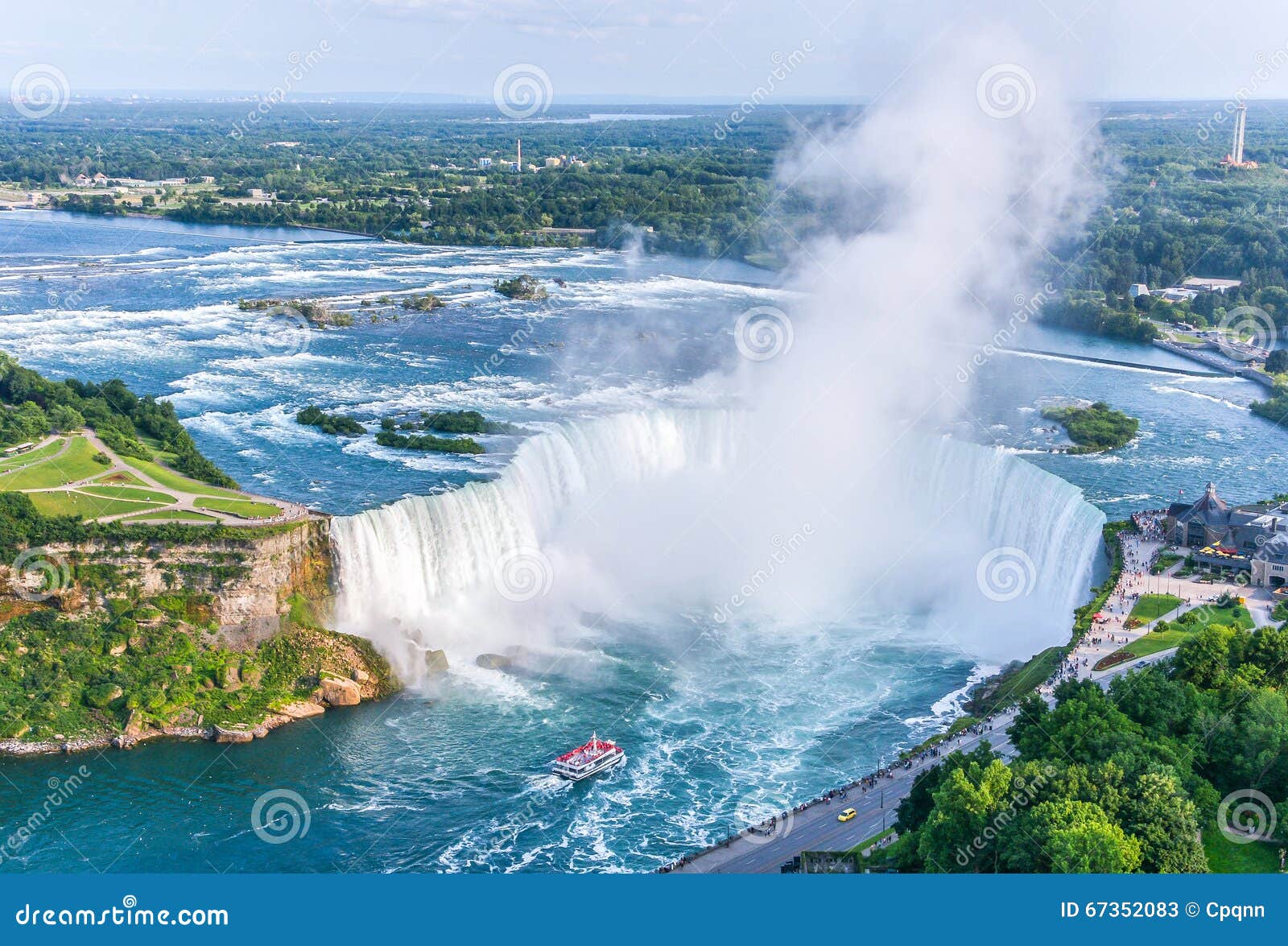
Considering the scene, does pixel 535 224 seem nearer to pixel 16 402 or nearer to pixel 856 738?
pixel 16 402

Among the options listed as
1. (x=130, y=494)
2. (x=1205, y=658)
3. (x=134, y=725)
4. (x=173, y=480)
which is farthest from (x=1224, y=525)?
(x=130, y=494)

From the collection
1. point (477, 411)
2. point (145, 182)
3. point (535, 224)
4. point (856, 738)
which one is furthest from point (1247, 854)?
point (145, 182)

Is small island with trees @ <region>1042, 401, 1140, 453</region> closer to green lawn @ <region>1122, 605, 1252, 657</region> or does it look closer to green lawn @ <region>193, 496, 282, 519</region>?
green lawn @ <region>1122, 605, 1252, 657</region>

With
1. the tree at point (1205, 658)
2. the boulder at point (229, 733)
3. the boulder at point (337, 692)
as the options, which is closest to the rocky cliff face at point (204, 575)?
Result: the boulder at point (337, 692)

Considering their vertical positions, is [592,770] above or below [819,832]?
below

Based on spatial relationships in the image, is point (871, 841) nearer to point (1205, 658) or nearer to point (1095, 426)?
point (1205, 658)

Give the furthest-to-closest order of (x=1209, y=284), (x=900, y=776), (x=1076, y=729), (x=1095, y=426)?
(x=1209, y=284)
(x=1095, y=426)
(x=900, y=776)
(x=1076, y=729)
